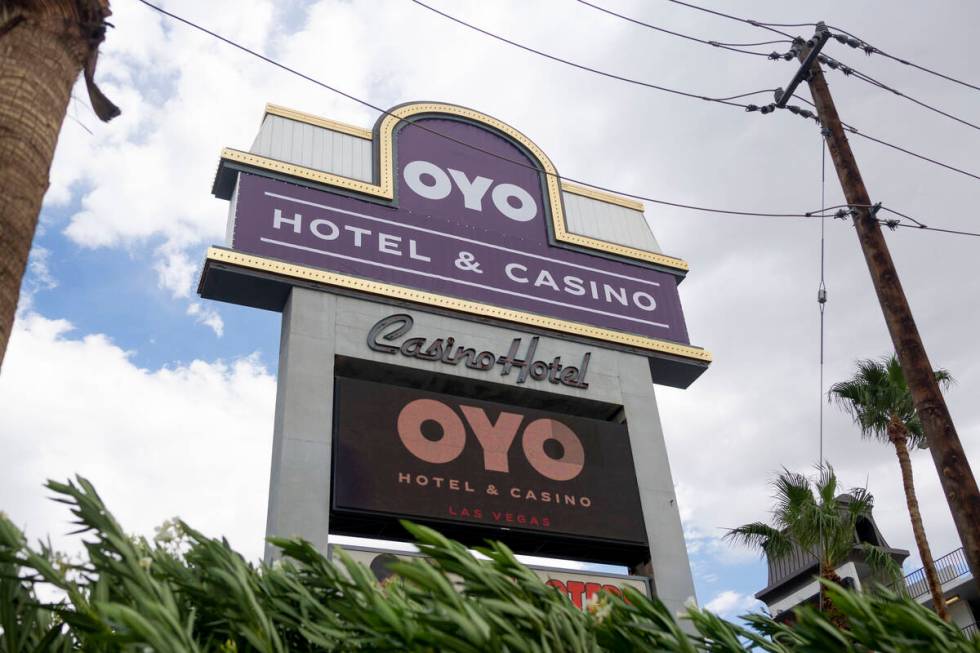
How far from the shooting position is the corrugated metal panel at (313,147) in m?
18.9

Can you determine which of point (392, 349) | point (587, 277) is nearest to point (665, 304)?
point (587, 277)

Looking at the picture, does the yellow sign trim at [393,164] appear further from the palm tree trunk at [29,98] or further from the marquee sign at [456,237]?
the palm tree trunk at [29,98]

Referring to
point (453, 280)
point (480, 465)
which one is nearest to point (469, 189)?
point (453, 280)

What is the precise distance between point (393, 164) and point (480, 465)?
7.04 meters

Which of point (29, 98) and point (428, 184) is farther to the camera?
point (428, 184)

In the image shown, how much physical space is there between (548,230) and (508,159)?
1998 millimetres

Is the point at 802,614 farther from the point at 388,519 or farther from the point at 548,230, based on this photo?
the point at 548,230

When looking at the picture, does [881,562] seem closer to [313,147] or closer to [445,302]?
[445,302]

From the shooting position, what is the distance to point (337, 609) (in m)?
6.61

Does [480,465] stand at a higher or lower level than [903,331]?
higher

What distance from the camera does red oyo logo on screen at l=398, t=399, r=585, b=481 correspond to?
1584cm

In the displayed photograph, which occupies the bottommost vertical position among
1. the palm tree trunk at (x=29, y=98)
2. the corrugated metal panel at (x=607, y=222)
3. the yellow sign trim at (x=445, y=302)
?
the palm tree trunk at (x=29, y=98)

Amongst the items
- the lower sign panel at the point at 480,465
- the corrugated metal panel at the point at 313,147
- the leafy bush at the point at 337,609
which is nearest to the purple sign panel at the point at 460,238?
the corrugated metal panel at the point at 313,147

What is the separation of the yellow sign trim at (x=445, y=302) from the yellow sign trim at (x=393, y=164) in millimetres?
2350
